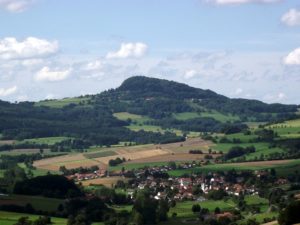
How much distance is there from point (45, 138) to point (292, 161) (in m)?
83.2

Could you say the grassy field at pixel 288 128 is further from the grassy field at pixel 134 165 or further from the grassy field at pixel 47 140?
the grassy field at pixel 47 140

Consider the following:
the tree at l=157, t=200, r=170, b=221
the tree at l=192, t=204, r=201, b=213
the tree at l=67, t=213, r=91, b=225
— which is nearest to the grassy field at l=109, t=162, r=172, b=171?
the tree at l=192, t=204, r=201, b=213

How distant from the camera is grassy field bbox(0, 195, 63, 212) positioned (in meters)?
86.8

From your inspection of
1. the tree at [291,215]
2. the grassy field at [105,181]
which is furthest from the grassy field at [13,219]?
the grassy field at [105,181]

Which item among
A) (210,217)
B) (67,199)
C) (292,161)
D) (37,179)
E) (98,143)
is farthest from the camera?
(98,143)

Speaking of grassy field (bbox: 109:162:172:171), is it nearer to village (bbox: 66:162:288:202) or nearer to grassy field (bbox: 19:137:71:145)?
village (bbox: 66:162:288:202)

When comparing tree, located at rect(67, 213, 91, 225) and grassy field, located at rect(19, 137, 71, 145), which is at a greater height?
grassy field, located at rect(19, 137, 71, 145)

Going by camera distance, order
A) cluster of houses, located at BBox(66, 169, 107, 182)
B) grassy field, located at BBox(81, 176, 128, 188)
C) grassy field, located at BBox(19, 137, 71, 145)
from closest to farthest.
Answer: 1. grassy field, located at BBox(81, 176, 128, 188)
2. cluster of houses, located at BBox(66, 169, 107, 182)
3. grassy field, located at BBox(19, 137, 71, 145)

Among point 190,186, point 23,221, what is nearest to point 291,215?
point 23,221

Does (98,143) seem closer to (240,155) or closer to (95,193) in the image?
(240,155)

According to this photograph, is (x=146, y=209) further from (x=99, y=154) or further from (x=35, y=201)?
(x=99, y=154)

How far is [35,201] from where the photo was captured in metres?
90.9

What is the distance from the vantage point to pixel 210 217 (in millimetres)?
85438

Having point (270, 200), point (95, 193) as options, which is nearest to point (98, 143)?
point (95, 193)
